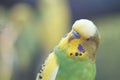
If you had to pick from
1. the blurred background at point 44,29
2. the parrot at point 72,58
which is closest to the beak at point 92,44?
the parrot at point 72,58

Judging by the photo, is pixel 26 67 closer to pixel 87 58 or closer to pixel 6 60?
pixel 6 60

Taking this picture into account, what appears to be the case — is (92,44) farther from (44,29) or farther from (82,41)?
(44,29)

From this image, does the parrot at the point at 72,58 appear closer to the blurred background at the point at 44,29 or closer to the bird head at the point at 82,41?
the bird head at the point at 82,41

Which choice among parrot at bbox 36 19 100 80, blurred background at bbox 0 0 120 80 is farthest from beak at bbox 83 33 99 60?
blurred background at bbox 0 0 120 80

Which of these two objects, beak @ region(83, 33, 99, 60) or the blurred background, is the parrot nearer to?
beak @ region(83, 33, 99, 60)

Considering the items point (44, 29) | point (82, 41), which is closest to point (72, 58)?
point (82, 41)

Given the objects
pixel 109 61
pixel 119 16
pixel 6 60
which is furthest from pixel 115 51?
pixel 6 60
